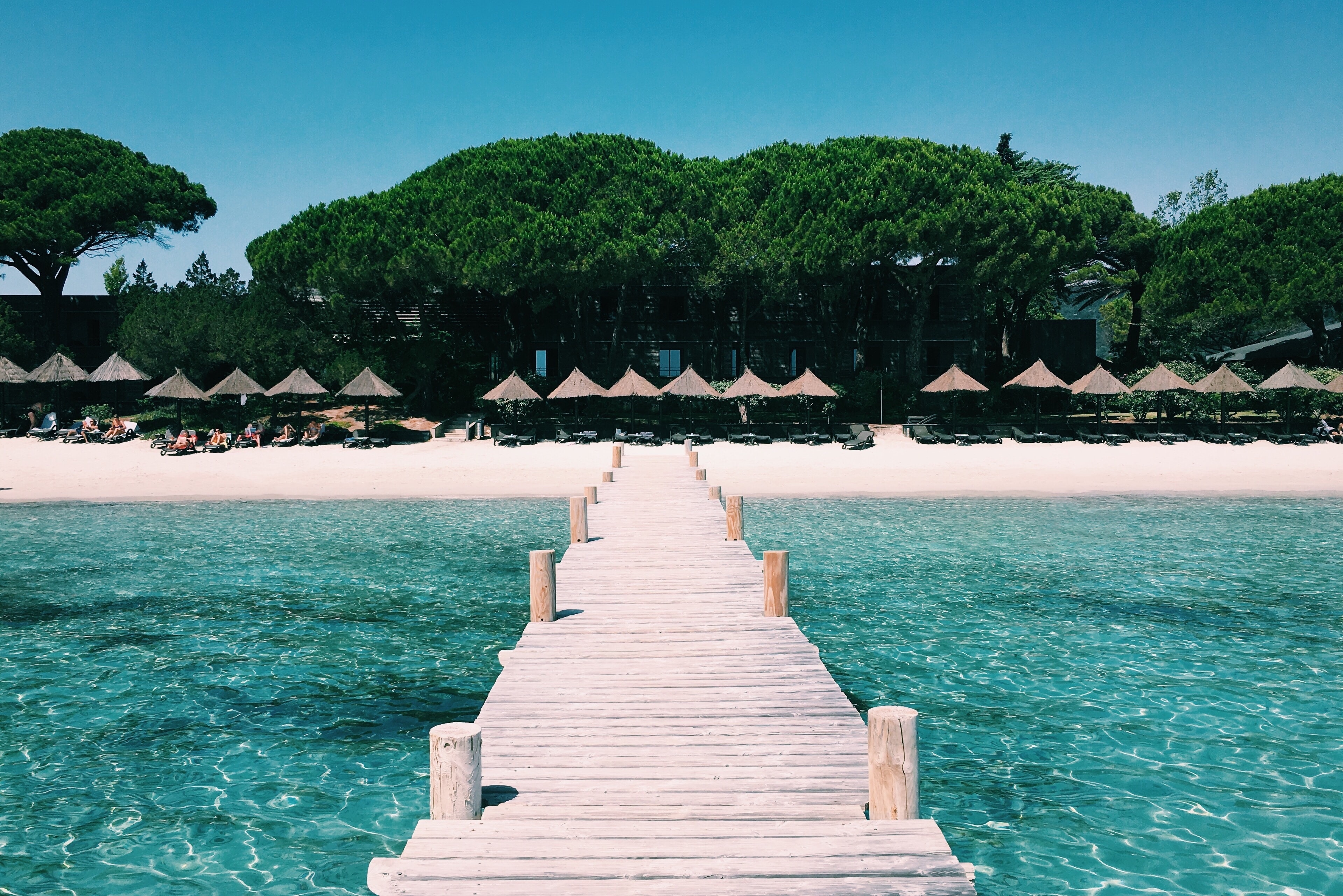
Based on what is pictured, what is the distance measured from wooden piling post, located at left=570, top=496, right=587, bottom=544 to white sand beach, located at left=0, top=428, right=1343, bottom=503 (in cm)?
1040

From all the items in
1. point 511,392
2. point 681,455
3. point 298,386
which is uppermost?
point 298,386

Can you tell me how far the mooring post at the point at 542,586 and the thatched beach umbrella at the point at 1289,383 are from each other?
35715mm

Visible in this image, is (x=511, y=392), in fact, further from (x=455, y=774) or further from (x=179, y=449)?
(x=455, y=774)

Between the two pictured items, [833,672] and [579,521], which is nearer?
[833,672]

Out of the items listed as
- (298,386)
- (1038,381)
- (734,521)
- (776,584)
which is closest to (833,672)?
(776,584)

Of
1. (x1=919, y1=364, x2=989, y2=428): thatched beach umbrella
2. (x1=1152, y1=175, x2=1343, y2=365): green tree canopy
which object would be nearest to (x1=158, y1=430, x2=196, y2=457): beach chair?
(x1=919, y1=364, x2=989, y2=428): thatched beach umbrella

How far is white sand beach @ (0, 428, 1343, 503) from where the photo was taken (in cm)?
2509

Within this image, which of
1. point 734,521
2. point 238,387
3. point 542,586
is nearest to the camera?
point 542,586

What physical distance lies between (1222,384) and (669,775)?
37.2m

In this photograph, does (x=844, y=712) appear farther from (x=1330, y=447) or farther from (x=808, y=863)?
(x=1330, y=447)

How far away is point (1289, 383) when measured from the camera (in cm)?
3609

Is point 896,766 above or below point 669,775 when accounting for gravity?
above

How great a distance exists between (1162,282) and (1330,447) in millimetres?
14052

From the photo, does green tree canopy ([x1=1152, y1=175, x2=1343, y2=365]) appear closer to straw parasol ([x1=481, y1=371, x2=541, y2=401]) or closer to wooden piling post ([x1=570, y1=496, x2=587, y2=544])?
straw parasol ([x1=481, y1=371, x2=541, y2=401])
